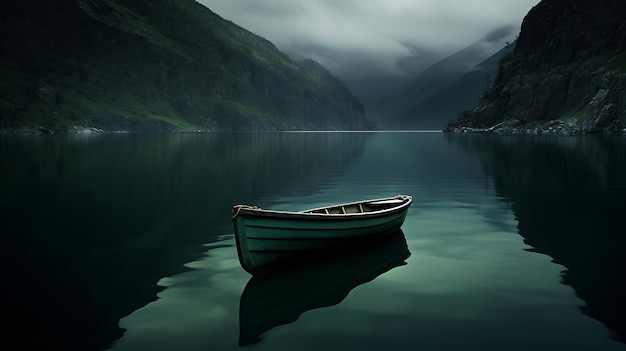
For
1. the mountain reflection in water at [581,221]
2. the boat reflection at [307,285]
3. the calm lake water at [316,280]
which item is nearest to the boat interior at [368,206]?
the calm lake water at [316,280]

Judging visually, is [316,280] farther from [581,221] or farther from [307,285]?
[581,221]

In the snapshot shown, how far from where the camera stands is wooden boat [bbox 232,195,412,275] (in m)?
15.5

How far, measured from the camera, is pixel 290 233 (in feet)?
54.3

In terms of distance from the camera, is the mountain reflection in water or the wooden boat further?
the wooden boat

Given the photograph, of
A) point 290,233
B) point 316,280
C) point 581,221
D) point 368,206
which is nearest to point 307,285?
point 316,280

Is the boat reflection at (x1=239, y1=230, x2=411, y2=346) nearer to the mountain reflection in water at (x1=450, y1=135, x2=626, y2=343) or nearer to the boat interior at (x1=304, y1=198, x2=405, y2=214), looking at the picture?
the boat interior at (x1=304, y1=198, x2=405, y2=214)

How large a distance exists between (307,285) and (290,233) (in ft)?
6.25

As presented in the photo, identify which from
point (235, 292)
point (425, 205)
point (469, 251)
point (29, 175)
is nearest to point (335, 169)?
point (425, 205)

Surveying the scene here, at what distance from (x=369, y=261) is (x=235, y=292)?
5.82m

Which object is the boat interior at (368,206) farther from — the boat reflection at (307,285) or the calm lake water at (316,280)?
the boat reflection at (307,285)

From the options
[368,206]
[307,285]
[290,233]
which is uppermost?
[290,233]

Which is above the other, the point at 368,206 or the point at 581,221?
the point at 368,206

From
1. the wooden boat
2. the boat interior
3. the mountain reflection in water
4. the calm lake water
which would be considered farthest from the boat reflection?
the mountain reflection in water

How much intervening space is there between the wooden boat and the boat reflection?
0.49m
